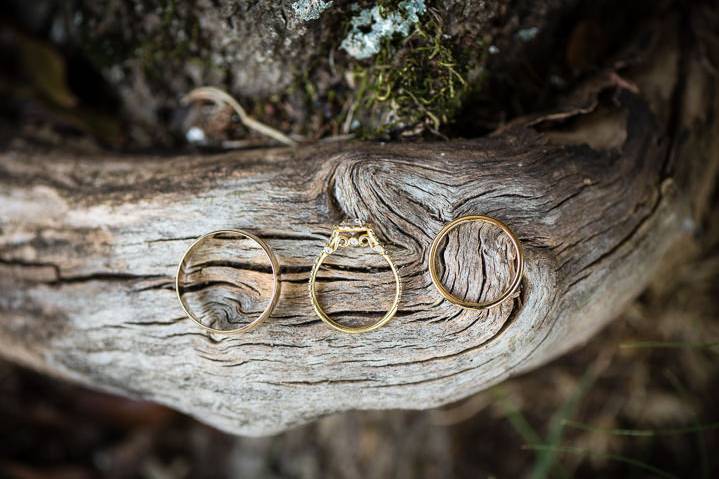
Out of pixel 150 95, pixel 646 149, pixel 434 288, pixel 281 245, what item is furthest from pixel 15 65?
pixel 646 149

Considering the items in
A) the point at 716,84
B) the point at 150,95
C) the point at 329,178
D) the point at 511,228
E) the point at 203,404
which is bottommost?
the point at 203,404

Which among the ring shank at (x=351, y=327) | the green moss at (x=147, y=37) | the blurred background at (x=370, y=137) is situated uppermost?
the green moss at (x=147, y=37)

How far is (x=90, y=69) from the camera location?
89.6 inches

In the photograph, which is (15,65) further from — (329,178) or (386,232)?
(386,232)

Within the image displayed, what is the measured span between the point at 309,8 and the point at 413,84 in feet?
1.17

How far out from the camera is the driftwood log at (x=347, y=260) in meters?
1.56

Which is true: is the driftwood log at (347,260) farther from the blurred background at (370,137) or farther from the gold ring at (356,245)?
the blurred background at (370,137)

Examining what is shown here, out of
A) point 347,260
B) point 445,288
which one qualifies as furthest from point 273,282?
point 445,288

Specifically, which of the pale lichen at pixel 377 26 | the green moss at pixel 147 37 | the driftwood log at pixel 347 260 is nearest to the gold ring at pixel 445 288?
the driftwood log at pixel 347 260

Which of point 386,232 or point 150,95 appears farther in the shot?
point 150,95

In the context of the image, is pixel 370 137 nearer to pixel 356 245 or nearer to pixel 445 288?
pixel 356 245

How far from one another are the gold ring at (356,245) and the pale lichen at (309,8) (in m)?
0.56

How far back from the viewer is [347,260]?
1.60m

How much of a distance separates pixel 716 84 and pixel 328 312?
1.52m
